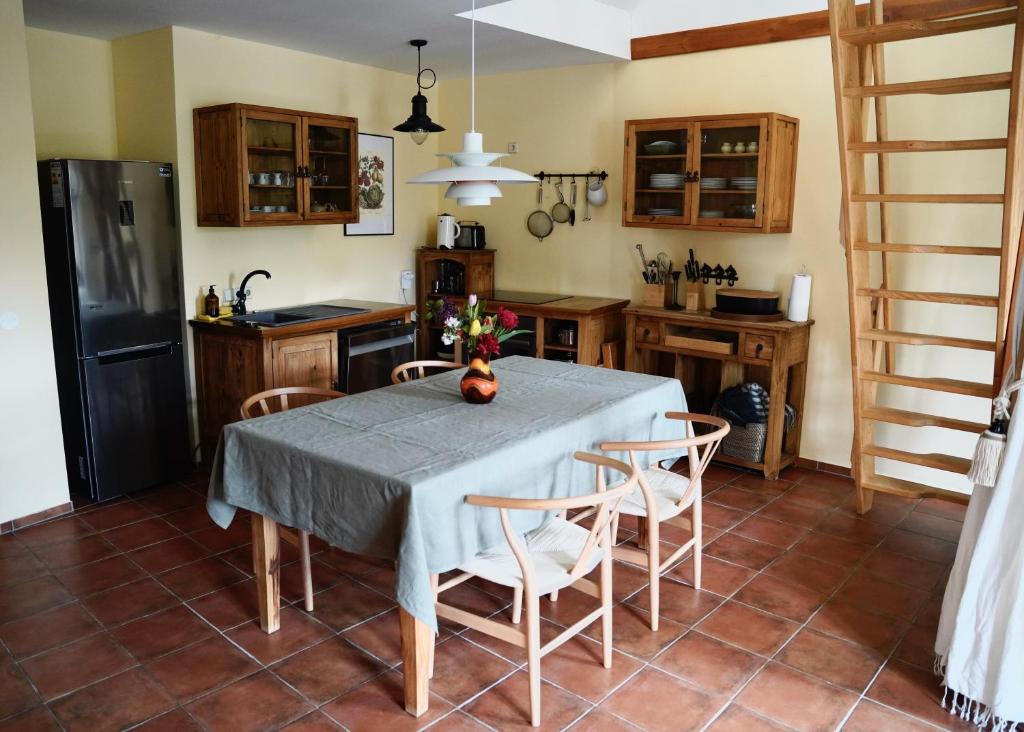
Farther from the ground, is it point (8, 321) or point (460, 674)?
point (8, 321)

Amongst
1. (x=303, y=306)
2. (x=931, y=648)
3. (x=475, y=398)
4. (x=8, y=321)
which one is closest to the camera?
(x=931, y=648)

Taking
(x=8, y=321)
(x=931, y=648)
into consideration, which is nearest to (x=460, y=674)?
(x=931, y=648)

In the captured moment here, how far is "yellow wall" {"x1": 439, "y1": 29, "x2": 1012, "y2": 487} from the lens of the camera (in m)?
4.21

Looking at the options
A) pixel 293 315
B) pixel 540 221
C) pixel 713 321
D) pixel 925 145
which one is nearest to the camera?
pixel 925 145

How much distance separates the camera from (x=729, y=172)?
15.4 feet

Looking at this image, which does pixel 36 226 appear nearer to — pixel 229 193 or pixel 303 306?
pixel 229 193

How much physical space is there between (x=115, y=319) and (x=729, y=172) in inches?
136

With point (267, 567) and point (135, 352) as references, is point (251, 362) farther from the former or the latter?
point (267, 567)

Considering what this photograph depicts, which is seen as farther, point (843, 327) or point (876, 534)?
point (843, 327)

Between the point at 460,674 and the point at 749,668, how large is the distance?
3.29 ft

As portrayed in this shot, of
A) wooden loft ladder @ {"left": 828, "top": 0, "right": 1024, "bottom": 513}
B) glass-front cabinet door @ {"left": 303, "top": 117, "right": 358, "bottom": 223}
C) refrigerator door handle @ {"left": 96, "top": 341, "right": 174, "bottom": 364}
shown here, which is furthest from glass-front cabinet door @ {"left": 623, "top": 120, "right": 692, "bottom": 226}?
refrigerator door handle @ {"left": 96, "top": 341, "right": 174, "bottom": 364}

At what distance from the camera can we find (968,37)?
4133 millimetres

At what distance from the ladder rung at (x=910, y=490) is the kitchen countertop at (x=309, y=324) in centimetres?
291

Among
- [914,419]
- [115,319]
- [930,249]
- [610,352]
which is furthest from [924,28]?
[115,319]
